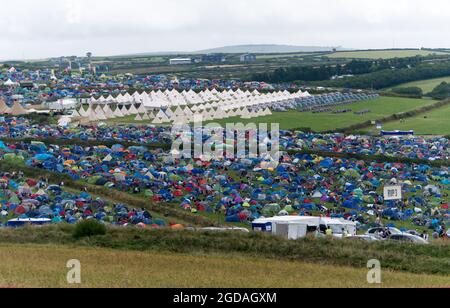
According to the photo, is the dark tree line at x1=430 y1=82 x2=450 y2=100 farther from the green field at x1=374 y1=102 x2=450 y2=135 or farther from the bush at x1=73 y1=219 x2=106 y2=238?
the bush at x1=73 y1=219 x2=106 y2=238

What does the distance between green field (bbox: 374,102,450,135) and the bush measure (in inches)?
1325

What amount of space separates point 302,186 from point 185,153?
7.52m

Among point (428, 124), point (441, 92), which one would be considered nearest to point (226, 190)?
point (428, 124)

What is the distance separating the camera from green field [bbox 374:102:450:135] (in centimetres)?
4734

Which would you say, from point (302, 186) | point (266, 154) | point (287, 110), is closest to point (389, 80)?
point (287, 110)

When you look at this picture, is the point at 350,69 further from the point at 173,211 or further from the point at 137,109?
the point at 173,211

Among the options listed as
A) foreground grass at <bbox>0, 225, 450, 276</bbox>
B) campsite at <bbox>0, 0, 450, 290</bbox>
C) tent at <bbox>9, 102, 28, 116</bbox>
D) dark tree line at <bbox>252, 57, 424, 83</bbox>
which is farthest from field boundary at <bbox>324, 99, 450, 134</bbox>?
foreground grass at <bbox>0, 225, 450, 276</bbox>

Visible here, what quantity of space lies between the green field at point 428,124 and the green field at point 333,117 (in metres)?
2.12

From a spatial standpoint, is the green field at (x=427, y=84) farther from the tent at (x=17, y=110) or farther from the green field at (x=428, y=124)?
the tent at (x=17, y=110)

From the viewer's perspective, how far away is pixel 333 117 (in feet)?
176

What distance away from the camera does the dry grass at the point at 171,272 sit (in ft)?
36.5

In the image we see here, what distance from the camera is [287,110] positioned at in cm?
5922

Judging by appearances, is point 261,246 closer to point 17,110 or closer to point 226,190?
point 226,190

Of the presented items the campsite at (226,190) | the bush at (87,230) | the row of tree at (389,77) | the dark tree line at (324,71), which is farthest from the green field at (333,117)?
the bush at (87,230)
